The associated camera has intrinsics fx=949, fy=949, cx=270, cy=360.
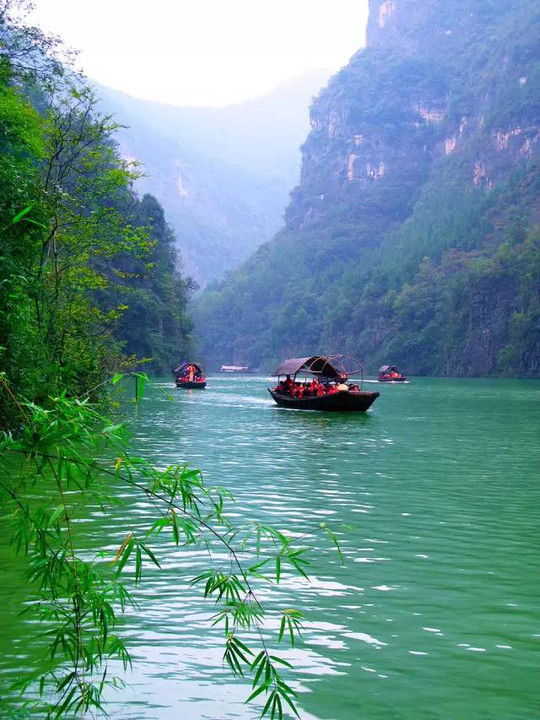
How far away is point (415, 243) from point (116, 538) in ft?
509

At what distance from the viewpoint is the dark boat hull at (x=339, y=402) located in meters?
40.9

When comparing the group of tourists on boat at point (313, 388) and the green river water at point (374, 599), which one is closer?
the green river water at point (374, 599)

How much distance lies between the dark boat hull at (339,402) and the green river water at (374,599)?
57.2 ft

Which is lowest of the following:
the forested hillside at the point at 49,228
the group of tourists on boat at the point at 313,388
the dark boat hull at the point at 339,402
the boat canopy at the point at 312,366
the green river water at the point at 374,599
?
the green river water at the point at 374,599

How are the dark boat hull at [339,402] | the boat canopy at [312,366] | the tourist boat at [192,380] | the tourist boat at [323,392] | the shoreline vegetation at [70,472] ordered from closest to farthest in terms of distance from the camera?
1. the shoreline vegetation at [70,472]
2. the dark boat hull at [339,402]
3. the tourist boat at [323,392]
4. the boat canopy at [312,366]
5. the tourist boat at [192,380]

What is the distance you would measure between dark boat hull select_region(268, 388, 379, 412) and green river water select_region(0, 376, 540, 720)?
17.4 metres

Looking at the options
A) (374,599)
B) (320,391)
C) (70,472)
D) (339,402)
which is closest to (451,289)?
(320,391)

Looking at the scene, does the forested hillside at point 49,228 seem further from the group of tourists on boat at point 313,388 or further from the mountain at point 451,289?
the mountain at point 451,289

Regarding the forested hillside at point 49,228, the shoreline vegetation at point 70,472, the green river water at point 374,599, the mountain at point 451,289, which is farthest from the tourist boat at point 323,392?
the mountain at point 451,289

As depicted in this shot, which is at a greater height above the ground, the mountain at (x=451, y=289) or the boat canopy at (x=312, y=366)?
the mountain at (x=451, y=289)

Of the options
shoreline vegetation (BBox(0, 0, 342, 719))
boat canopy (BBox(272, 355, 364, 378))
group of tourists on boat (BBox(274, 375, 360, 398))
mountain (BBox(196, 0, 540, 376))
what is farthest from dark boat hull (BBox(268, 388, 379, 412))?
mountain (BBox(196, 0, 540, 376))

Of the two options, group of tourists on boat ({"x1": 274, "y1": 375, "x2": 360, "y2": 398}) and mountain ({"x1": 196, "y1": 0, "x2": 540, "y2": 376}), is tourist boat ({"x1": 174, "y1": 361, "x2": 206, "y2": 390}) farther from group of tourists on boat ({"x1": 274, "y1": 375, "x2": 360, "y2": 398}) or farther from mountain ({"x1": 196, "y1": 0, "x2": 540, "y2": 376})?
mountain ({"x1": 196, "y1": 0, "x2": 540, "y2": 376})

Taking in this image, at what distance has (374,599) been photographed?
977cm

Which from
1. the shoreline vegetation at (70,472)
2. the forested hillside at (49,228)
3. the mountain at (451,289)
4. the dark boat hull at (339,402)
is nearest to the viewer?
the shoreline vegetation at (70,472)
